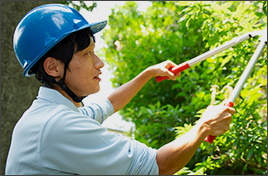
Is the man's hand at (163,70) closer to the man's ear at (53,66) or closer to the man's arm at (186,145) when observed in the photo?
the man's arm at (186,145)

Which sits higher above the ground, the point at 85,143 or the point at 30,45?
the point at 30,45

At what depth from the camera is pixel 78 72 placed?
1492mm

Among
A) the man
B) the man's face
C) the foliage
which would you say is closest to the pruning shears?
the man

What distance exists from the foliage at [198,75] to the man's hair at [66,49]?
126 centimetres

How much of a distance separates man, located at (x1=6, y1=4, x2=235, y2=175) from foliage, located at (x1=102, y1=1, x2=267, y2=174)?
1.07 metres

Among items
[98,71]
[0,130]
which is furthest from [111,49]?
[98,71]

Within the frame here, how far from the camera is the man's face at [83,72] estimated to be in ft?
4.87

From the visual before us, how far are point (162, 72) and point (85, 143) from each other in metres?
0.98

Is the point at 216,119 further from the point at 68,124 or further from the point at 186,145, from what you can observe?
the point at 68,124

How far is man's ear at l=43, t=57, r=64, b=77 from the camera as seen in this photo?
1482 mm

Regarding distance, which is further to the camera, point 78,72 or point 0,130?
point 0,130

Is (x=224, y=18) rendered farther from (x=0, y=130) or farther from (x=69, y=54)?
(x=0, y=130)

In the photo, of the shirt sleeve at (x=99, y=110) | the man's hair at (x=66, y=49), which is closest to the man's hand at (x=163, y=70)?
the shirt sleeve at (x=99, y=110)

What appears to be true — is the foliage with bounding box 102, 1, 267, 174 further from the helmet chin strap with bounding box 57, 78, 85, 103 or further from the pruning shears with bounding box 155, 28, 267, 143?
the helmet chin strap with bounding box 57, 78, 85, 103
